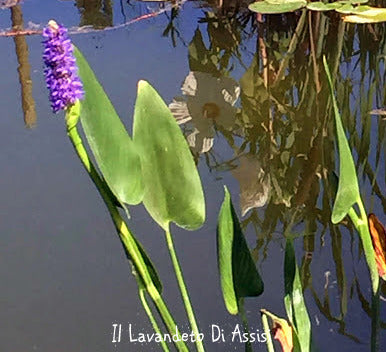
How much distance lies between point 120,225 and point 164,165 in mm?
93

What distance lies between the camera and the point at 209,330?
3.81 feet

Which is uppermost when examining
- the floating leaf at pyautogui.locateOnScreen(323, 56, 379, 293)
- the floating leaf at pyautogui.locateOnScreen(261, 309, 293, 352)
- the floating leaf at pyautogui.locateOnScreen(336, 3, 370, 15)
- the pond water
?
the floating leaf at pyautogui.locateOnScreen(323, 56, 379, 293)

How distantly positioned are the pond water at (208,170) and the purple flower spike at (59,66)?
1.04 ft

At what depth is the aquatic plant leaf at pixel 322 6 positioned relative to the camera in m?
2.18

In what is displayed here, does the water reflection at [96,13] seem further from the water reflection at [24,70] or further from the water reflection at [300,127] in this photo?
the water reflection at [300,127]

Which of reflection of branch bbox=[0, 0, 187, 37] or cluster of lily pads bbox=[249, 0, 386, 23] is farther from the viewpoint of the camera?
reflection of branch bbox=[0, 0, 187, 37]

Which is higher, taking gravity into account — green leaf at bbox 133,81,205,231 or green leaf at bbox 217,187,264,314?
green leaf at bbox 133,81,205,231

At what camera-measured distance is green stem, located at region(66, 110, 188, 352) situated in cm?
57

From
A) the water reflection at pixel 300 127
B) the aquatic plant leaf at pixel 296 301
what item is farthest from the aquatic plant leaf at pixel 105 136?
the water reflection at pixel 300 127

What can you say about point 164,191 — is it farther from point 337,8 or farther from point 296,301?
point 337,8

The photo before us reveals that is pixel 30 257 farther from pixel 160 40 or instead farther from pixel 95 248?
pixel 160 40

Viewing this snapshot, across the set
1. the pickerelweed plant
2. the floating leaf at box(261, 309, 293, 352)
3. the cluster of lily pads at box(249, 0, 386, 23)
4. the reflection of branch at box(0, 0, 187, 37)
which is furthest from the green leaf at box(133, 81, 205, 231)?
the reflection of branch at box(0, 0, 187, 37)

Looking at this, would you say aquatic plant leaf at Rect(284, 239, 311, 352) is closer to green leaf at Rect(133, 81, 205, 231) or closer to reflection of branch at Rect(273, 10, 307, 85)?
green leaf at Rect(133, 81, 205, 231)

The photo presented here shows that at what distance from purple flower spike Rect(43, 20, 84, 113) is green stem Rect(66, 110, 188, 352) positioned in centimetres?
2
